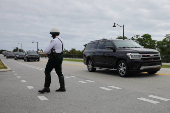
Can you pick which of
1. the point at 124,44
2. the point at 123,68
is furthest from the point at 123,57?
the point at 124,44

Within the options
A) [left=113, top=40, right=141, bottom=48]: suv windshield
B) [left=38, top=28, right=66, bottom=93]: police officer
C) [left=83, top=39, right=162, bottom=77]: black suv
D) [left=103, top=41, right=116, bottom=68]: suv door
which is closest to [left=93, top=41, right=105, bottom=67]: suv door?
[left=83, top=39, right=162, bottom=77]: black suv

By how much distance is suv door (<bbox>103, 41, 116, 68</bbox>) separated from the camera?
1095 cm

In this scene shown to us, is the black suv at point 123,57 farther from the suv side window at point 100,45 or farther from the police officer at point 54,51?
the police officer at point 54,51

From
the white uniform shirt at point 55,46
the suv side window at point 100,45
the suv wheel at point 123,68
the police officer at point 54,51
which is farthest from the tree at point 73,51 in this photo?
the white uniform shirt at point 55,46

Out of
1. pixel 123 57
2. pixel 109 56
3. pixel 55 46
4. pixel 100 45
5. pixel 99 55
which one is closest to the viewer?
pixel 55 46

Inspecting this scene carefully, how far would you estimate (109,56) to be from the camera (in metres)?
11.2

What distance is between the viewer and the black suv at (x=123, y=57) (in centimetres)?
993

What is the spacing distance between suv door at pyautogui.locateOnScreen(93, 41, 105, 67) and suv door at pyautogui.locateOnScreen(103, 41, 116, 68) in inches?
12.2

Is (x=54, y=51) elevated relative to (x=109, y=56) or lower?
elevated

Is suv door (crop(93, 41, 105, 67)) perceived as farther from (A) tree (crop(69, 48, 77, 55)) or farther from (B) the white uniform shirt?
(A) tree (crop(69, 48, 77, 55))

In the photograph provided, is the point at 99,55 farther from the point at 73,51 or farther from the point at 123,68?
the point at 73,51

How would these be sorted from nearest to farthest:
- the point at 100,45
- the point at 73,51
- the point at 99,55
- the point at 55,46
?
the point at 55,46 → the point at 99,55 → the point at 100,45 → the point at 73,51

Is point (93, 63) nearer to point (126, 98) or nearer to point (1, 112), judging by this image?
point (126, 98)

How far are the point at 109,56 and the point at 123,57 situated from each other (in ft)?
3.64
